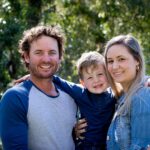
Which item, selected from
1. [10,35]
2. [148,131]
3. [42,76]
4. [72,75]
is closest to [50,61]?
[42,76]

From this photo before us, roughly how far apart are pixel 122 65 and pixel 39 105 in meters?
0.71

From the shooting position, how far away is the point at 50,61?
4098 mm

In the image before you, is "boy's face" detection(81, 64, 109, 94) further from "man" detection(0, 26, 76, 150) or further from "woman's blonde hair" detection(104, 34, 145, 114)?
"woman's blonde hair" detection(104, 34, 145, 114)

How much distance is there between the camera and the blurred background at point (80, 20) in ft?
46.3

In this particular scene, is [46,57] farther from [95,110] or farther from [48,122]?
[95,110]

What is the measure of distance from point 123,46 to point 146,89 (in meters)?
0.41

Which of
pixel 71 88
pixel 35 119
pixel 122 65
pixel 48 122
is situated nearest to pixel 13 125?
pixel 35 119

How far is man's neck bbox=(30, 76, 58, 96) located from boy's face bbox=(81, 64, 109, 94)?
0.35m

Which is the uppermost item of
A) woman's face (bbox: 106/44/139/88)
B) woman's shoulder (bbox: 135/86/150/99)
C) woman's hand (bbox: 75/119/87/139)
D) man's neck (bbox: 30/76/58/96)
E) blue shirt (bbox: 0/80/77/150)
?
woman's face (bbox: 106/44/139/88)

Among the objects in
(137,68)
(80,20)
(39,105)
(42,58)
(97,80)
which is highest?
(80,20)

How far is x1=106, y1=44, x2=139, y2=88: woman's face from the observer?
3.91 m

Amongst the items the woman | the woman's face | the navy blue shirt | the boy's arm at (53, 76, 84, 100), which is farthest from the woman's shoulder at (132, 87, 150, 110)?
the boy's arm at (53, 76, 84, 100)

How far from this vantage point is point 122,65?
12.8 ft

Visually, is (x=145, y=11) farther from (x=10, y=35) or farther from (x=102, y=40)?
(x=10, y=35)
